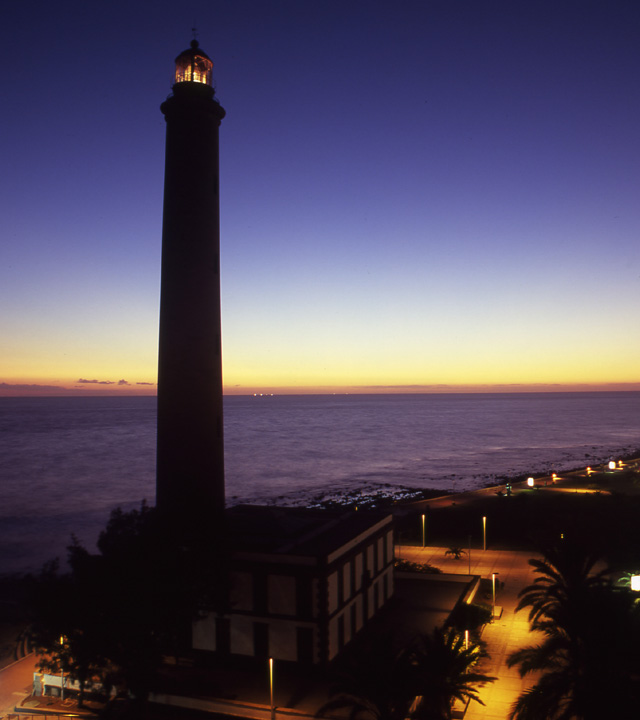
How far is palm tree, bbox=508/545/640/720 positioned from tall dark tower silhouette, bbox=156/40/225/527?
12722mm

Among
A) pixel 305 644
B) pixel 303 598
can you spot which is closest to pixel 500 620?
pixel 305 644

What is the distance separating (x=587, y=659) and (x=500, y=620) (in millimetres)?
10274

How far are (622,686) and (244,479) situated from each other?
7916 cm

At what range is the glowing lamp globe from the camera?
2486 cm

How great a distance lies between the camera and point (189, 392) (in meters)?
23.1

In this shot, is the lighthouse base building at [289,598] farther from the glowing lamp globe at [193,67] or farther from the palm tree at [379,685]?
the glowing lamp globe at [193,67]

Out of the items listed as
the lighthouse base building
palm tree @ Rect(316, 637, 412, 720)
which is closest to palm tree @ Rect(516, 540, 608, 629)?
palm tree @ Rect(316, 637, 412, 720)

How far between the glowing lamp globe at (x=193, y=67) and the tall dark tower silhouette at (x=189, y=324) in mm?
1025

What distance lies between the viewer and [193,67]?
24859 mm

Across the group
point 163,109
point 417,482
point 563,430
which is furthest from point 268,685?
point 563,430

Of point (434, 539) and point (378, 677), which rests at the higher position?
point (378, 677)

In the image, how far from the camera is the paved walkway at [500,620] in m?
19.2

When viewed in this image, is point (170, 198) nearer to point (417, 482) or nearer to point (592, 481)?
point (592, 481)

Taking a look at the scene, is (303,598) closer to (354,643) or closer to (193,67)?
(354,643)
